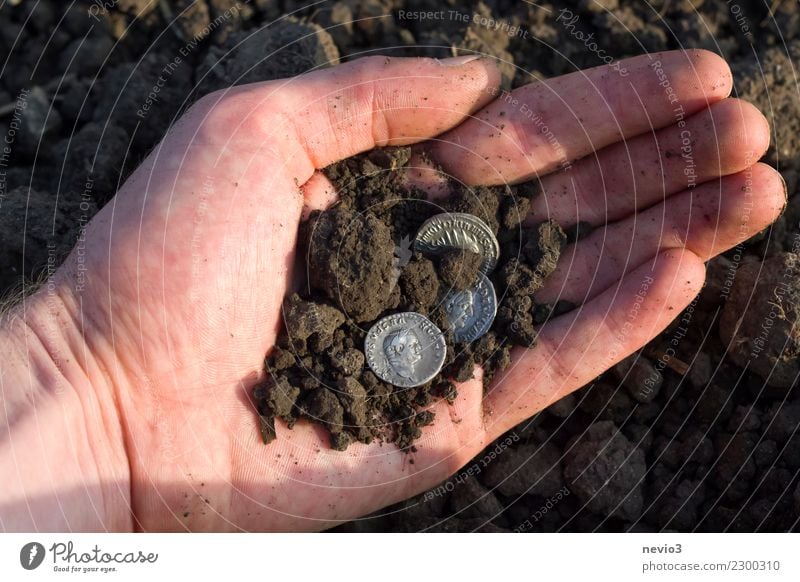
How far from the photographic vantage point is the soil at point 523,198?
4.61 metres

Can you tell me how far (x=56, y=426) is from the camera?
3.95m

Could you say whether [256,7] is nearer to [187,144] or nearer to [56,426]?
[187,144]

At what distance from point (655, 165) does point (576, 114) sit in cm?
57

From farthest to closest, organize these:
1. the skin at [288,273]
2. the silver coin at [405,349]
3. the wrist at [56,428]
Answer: the silver coin at [405,349] → the skin at [288,273] → the wrist at [56,428]

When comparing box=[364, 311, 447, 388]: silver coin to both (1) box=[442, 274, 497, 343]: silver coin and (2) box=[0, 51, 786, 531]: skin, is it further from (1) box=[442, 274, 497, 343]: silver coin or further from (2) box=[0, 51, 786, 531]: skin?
(2) box=[0, 51, 786, 531]: skin

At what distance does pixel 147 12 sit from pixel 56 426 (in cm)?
318

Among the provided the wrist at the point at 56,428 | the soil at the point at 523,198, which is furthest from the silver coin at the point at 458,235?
the wrist at the point at 56,428

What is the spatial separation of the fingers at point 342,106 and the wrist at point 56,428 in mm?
1422

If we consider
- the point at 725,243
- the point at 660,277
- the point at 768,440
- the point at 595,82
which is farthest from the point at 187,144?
the point at 768,440

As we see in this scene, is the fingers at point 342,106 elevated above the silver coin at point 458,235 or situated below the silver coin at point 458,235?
above

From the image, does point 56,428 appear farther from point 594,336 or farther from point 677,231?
point 677,231

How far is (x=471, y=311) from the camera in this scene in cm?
463

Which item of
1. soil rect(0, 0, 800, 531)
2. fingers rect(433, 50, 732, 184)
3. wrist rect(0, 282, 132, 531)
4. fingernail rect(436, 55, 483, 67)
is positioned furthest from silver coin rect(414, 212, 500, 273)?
wrist rect(0, 282, 132, 531)

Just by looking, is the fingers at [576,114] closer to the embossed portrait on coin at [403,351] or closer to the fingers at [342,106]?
the fingers at [342,106]
